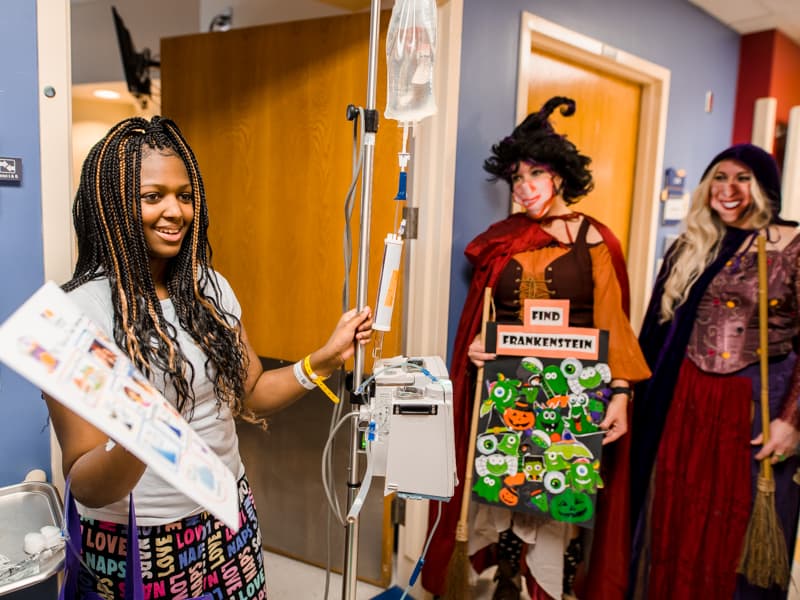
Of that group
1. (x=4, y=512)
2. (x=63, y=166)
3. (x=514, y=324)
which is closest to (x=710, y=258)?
(x=514, y=324)

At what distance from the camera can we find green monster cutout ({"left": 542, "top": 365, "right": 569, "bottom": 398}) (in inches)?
58.1

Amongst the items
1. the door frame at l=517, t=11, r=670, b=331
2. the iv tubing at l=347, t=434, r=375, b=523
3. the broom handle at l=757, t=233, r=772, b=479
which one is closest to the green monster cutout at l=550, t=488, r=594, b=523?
the broom handle at l=757, t=233, r=772, b=479

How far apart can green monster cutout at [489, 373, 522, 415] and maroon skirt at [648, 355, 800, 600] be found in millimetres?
513

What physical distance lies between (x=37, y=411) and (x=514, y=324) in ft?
3.67

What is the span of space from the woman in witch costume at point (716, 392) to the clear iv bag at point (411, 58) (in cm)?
108

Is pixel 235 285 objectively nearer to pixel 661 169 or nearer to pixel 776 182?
pixel 776 182

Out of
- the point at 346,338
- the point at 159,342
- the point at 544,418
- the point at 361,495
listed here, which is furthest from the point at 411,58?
the point at 544,418

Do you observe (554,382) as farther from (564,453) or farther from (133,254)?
(133,254)

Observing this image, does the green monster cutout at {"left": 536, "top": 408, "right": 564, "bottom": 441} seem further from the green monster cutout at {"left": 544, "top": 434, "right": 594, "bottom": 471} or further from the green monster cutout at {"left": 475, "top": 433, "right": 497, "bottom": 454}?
the green monster cutout at {"left": 475, "top": 433, "right": 497, "bottom": 454}

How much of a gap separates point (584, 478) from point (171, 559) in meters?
1.00

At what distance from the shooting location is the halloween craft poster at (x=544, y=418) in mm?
1458

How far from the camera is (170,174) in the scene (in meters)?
0.91

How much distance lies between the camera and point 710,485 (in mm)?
1573

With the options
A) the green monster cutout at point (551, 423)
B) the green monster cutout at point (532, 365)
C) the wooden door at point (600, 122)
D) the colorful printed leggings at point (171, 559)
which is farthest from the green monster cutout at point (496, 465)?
the wooden door at point (600, 122)
